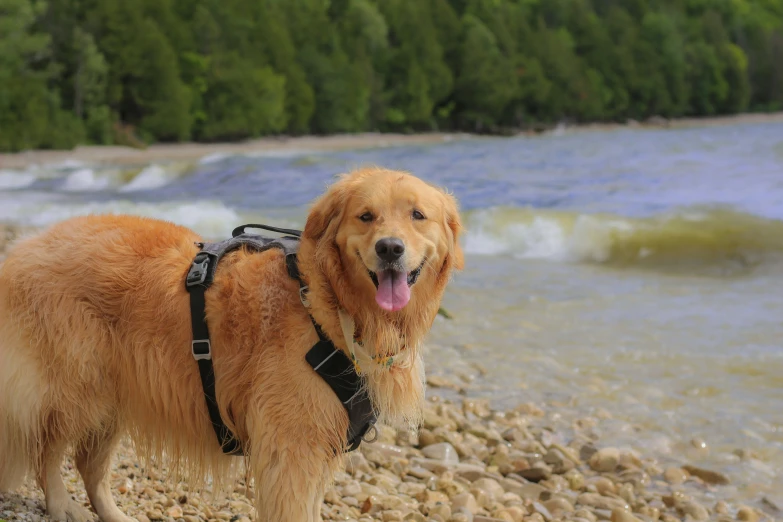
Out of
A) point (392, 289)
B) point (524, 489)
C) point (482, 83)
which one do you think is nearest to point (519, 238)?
point (524, 489)

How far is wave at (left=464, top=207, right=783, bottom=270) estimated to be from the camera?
13.2 meters

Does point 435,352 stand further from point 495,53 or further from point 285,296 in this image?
point 495,53

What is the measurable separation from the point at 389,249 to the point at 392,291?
185 mm

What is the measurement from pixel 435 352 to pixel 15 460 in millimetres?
4790

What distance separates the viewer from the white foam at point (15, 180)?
28.0 m

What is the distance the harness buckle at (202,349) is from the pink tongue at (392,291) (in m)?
0.73

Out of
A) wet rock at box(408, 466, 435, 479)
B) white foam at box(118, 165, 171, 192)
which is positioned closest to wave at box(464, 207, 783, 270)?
wet rock at box(408, 466, 435, 479)

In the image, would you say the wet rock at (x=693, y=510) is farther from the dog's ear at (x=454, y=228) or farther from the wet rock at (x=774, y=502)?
the dog's ear at (x=454, y=228)

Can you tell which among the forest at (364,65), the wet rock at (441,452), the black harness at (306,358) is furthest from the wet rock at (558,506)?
the forest at (364,65)

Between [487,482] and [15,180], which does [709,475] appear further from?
[15,180]

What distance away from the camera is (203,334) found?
11.1ft

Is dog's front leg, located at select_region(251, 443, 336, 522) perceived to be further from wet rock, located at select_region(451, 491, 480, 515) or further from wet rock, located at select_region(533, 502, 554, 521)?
wet rock, located at select_region(533, 502, 554, 521)

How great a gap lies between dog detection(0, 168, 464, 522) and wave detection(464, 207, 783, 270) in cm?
1024

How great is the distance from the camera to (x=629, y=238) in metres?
14.3
